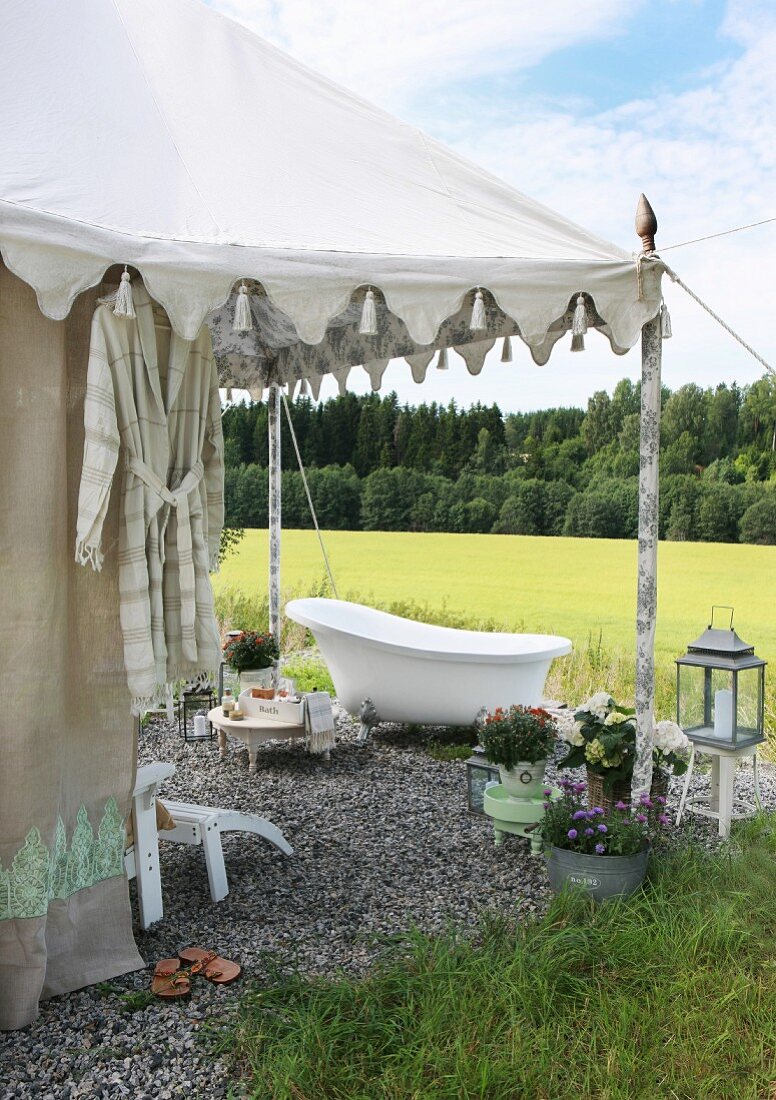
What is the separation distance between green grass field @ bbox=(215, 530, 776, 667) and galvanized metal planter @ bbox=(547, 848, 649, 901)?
13.4ft

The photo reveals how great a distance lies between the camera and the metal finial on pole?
277 centimetres

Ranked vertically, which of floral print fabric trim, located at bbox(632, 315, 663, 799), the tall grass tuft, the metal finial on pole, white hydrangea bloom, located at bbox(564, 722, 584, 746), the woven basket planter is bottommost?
the tall grass tuft

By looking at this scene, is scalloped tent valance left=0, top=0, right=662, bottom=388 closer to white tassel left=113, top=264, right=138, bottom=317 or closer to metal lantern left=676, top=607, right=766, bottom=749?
white tassel left=113, top=264, right=138, bottom=317

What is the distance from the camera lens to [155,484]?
2496 mm

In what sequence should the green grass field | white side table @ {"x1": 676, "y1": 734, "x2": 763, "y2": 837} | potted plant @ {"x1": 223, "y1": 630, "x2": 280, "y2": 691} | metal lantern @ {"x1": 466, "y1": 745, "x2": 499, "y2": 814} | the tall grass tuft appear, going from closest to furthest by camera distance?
1. the tall grass tuft
2. white side table @ {"x1": 676, "y1": 734, "x2": 763, "y2": 837}
3. metal lantern @ {"x1": 466, "y1": 745, "x2": 499, "y2": 814}
4. potted plant @ {"x1": 223, "y1": 630, "x2": 280, "y2": 691}
5. the green grass field

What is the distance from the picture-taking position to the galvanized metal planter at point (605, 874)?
Answer: 279 cm

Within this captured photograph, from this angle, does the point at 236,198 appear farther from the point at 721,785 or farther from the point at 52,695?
the point at 721,785

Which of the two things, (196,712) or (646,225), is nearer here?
(646,225)

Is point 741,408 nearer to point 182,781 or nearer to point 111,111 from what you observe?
point 182,781

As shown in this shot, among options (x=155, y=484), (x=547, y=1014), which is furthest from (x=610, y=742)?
(x=155, y=484)

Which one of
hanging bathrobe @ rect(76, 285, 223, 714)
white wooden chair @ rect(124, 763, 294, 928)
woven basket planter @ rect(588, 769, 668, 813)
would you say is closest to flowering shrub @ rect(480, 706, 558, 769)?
woven basket planter @ rect(588, 769, 668, 813)

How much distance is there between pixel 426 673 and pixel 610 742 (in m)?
1.83

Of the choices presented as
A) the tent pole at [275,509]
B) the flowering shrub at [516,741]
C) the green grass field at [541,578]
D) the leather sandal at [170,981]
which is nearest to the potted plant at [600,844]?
the flowering shrub at [516,741]

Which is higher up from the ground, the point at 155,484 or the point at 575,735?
the point at 155,484
